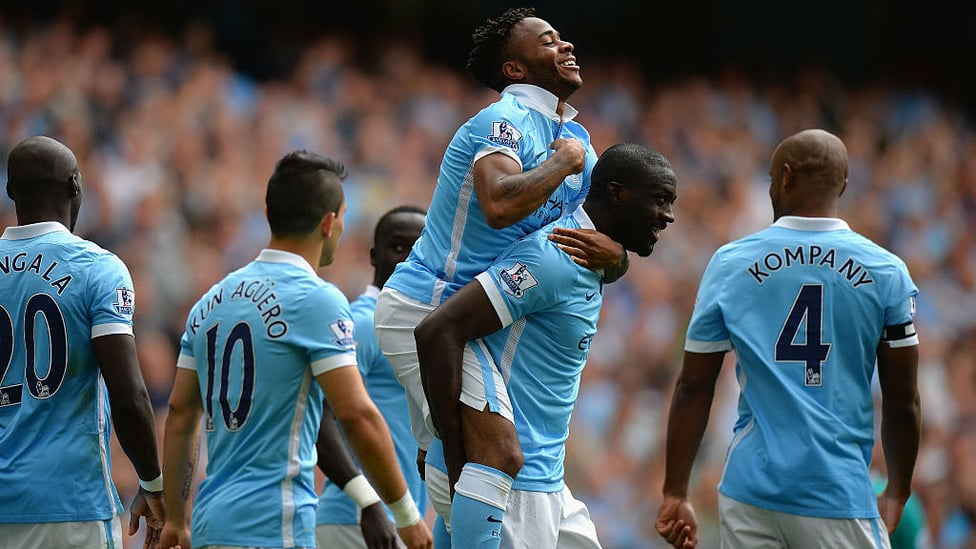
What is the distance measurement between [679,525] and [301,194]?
2.09 meters

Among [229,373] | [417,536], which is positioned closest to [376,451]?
[417,536]

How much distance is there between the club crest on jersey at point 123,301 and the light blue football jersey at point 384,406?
5.37 feet

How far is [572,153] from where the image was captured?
16.1 feet

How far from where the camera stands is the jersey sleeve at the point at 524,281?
15.7 feet

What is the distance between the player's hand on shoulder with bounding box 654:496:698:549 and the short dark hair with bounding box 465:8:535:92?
1.92m

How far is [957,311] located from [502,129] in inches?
471

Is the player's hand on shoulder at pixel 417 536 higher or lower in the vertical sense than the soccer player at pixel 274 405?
lower

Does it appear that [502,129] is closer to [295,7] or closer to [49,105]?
[49,105]

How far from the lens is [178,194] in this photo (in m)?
11.2

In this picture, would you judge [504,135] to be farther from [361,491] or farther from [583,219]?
[361,491]

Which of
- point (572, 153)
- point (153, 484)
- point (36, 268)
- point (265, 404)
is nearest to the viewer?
point (265, 404)

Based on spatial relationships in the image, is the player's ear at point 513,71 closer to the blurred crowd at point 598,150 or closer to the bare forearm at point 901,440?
the bare forearm at point 901,440

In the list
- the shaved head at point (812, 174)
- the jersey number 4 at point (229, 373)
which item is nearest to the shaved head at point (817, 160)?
the shaved head at point (812, 174)

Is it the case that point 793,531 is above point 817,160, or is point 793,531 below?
below
